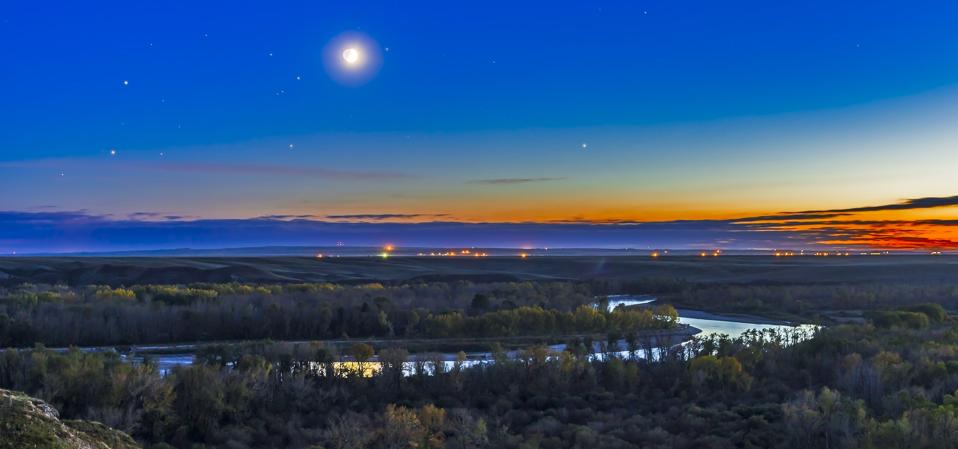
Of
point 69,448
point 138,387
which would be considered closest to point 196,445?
point 138,387

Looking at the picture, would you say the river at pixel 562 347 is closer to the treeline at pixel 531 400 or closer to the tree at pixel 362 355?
the tree at pixel 362 355

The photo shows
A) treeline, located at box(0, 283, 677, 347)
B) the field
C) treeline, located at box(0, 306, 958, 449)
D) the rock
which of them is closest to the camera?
the rock

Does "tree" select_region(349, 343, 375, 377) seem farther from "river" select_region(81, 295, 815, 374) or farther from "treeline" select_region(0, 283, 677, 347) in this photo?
"treeline" select_region(0, 283, 677, 347)

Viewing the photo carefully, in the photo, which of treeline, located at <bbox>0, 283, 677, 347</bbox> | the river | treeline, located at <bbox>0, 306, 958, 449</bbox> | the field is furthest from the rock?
the field

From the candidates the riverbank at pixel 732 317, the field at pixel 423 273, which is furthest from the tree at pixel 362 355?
the field at pixel 423 273

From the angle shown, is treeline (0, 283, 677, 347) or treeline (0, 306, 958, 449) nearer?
treeline (0, 306, 958, 449)

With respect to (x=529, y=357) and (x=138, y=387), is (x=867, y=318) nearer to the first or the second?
(x=529, y=357)

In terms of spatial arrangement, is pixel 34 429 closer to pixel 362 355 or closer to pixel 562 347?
pixel 362 355
